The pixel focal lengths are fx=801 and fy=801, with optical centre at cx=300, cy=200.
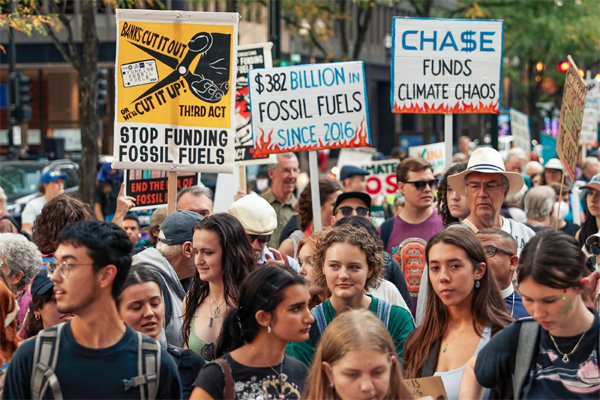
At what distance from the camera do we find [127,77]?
683 cm

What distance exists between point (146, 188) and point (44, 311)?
4.28m

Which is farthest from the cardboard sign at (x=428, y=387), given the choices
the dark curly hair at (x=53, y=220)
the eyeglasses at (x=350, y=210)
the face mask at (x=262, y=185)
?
the face mask at (x=262, y=185)

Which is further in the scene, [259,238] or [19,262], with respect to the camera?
[259,238]

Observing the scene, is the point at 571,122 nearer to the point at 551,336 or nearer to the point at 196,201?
the point at 196,201

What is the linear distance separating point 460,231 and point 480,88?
4.22 m

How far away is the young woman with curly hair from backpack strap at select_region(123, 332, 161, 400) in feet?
4.29

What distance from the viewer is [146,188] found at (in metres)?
8.35

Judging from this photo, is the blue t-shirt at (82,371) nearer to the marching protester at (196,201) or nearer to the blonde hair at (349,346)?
the blonde hair at (349,346)

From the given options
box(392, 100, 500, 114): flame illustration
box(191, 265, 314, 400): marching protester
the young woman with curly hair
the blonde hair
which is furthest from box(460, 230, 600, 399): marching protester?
box(392, 100, 500, 114): flame illustration

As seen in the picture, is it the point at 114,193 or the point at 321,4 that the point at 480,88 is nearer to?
the point at 114,193

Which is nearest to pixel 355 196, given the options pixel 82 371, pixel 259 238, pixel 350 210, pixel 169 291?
pixel 350 210

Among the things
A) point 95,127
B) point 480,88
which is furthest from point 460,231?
point 95,127

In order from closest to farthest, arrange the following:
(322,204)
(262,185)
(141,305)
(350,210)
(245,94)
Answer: (141,305)
(350,210)
(322,204)
(245,94)
(262,185)

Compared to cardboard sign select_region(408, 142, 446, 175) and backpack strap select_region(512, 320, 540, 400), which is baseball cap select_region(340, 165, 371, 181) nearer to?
cardboard sign select_region(408, 142, 446, 175)
